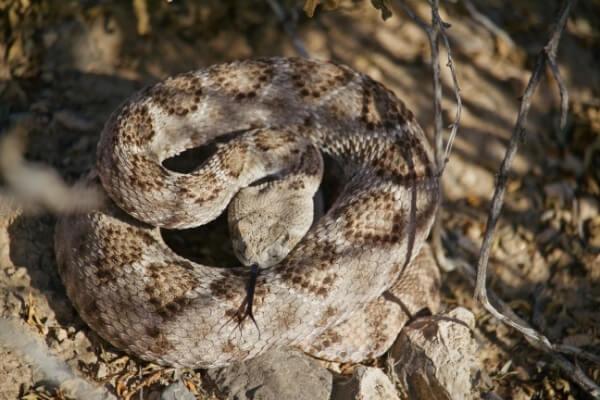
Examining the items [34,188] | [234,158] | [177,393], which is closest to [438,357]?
[177,393]

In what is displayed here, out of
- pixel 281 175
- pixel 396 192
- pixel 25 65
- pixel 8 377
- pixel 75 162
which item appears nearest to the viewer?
pixel 8 377

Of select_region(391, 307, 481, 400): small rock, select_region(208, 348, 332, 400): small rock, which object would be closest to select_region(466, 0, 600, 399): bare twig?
select_region(391, 307, 481, 400): small rock

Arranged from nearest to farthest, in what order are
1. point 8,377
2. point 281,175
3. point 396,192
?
point 8,377, point 396,192, point 281,175

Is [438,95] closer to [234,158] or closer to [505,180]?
[505,180]

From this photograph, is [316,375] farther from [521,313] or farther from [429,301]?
[521,313]

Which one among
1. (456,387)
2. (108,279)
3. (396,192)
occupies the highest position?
(396,192)

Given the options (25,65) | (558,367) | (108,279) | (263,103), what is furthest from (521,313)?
(25,65)
